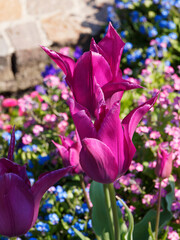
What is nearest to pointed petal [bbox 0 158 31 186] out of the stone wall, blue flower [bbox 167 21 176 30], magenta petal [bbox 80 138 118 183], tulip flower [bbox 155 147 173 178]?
magenta petal [bbox 80 138 118 183]

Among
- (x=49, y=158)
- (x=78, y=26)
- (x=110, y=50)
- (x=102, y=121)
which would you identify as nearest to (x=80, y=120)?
(x=102, y=121)

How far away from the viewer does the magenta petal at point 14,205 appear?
2.96ft

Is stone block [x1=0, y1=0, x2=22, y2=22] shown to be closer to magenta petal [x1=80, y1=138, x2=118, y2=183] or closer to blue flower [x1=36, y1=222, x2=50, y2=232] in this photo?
blue flower [x1=36, y1=222, x2=50, y2=232]

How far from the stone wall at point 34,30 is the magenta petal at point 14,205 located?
2467 millimetres

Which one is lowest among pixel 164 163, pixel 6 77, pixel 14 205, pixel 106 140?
pixel 6 77

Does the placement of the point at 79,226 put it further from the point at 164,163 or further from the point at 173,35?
the point at 173,35

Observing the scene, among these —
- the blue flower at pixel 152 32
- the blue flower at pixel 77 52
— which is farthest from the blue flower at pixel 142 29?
the blue flower at pixel 77 52

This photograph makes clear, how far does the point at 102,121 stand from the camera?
897 millimetres

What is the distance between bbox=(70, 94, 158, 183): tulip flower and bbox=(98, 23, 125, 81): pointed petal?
110 millimetres

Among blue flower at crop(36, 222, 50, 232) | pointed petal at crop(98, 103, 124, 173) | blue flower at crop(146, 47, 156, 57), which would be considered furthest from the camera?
blue flower at crop(146, 47, 156, 57)

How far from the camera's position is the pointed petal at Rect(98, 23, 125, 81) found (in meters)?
0.93

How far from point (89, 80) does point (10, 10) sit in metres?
2.92

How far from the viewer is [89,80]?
2.98ft

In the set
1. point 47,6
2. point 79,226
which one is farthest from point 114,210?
point 47,6
